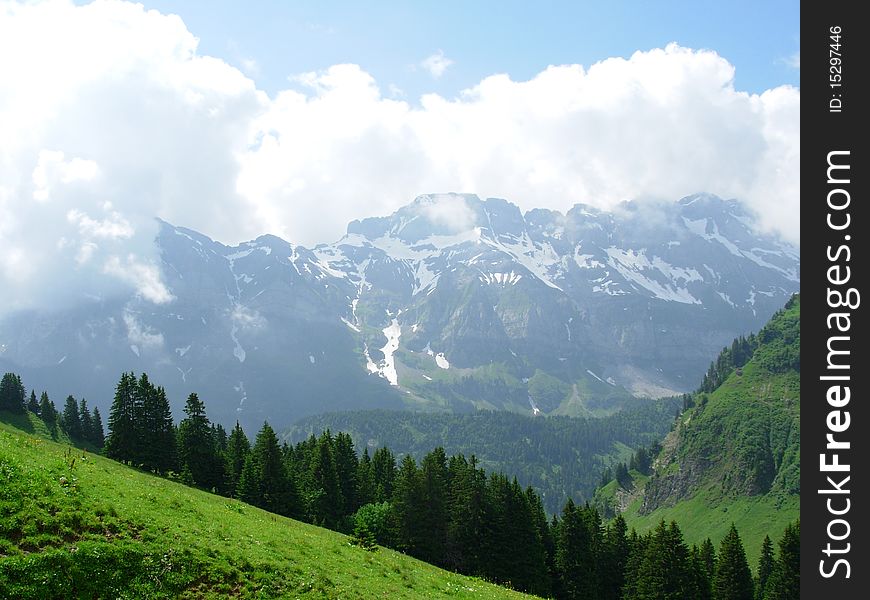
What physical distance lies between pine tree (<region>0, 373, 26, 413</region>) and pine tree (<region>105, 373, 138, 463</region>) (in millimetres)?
55717

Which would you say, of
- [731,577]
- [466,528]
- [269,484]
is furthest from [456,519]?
[731,577]

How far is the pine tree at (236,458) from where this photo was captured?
85.1 m

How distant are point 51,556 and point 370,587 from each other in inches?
588

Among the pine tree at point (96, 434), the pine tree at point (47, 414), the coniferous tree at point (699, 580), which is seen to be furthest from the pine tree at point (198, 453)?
the pine tree at point (96, 434)

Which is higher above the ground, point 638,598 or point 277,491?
point 277,491

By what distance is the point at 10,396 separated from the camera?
118 metres

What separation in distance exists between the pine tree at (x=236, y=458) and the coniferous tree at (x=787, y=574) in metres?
76.7

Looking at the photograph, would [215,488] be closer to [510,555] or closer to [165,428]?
[165,428]
